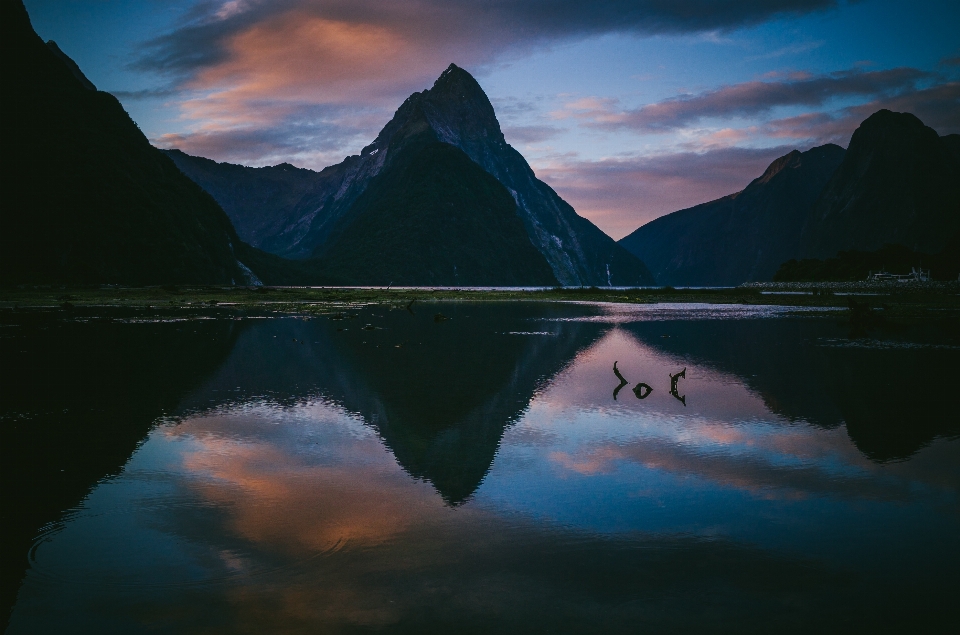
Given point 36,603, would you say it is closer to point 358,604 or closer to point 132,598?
point 132,598

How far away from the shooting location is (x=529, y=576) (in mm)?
8398

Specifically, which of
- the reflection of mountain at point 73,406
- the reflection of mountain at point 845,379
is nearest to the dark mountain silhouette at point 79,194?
the reflection of mountain at point 73,406

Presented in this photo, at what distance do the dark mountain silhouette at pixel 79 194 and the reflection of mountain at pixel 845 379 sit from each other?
123443mm

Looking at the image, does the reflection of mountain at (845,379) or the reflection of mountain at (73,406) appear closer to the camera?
the reflection of mountain at (73,406)

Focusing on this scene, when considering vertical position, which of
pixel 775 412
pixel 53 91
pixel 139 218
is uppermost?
pixel 53 91

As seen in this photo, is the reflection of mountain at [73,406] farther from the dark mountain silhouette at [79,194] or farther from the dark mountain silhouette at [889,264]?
the dark mountain silhouette at [889,264]

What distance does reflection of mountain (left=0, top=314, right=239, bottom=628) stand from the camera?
37.2 feet

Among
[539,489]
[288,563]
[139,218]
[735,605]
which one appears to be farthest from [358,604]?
[139,218]

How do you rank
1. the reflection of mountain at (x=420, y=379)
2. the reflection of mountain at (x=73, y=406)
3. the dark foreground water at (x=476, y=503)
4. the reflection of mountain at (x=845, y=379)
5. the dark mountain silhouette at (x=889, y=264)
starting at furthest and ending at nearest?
1. the dark mountain silhouette at (x=889, y=264)
2. the reflection of mountain at (x=845, y=379)
3. the reflection of mountain at (x=420, y=379)
4. the reflection of mountain at (x=73, y=406)
5. the dark foreground water at (x=476, y=503)

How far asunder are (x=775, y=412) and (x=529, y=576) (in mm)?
14432

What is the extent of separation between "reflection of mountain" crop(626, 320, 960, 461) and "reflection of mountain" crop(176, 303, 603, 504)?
7.98 meters

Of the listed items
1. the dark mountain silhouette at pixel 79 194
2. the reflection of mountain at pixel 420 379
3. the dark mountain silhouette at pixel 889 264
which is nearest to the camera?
the reflection of mountain at pixel 420 379

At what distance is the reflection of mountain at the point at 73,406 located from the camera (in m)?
11.3

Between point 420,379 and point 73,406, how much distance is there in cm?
1143
